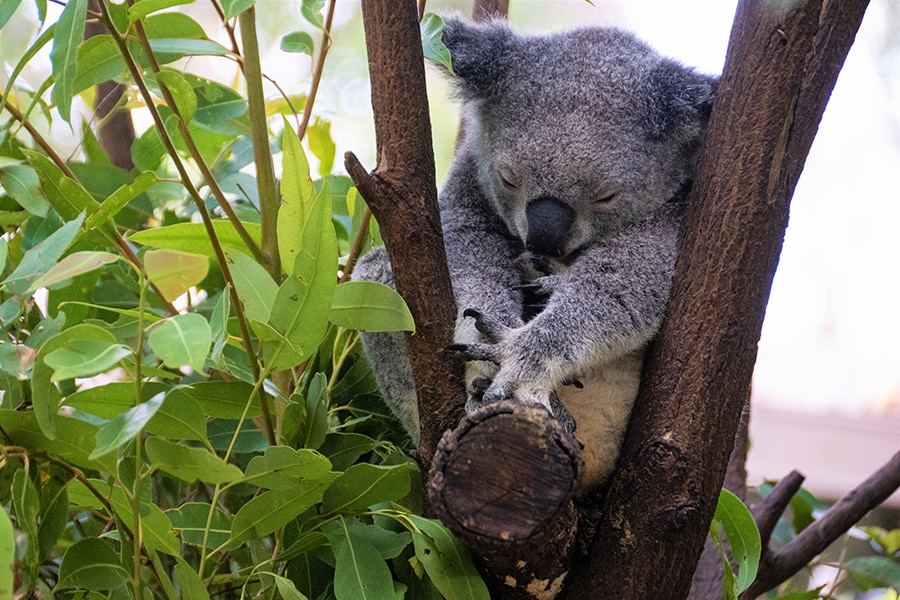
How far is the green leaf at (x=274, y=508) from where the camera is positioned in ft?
4.28

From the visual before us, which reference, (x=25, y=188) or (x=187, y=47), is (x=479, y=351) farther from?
(x=25, y=188)

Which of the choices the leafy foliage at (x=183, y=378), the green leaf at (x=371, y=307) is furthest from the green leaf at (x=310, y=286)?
the green leaf at (x=371, y=307)

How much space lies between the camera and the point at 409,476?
4.73ft

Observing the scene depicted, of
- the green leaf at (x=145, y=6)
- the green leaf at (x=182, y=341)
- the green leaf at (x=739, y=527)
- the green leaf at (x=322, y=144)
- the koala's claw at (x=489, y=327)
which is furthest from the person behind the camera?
the green leaf at (x=322, y=144)

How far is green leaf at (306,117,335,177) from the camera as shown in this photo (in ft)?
6.70

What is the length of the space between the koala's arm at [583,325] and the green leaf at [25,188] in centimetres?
80

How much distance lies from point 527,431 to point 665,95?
895 millimetres

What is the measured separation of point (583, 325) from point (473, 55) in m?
0.71

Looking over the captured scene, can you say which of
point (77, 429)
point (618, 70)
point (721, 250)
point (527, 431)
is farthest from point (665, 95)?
point (77, 429)

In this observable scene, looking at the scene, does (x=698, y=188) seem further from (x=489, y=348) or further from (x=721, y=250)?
(x=489, y=348)

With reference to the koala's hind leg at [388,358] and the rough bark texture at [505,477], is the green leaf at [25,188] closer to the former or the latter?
the koala's hind leg at [388,358]

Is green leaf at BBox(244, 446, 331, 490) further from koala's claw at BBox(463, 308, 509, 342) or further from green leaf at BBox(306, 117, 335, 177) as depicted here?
green leaf at BBox(306, 117, 335, 177)

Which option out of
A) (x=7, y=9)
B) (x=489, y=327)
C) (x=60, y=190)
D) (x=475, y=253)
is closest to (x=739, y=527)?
(x=489, y=327)

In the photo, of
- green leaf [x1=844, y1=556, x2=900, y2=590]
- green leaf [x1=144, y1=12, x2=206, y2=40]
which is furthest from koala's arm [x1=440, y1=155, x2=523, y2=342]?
green leaf [x1=844, y1=556, x2=900, y2=590]
